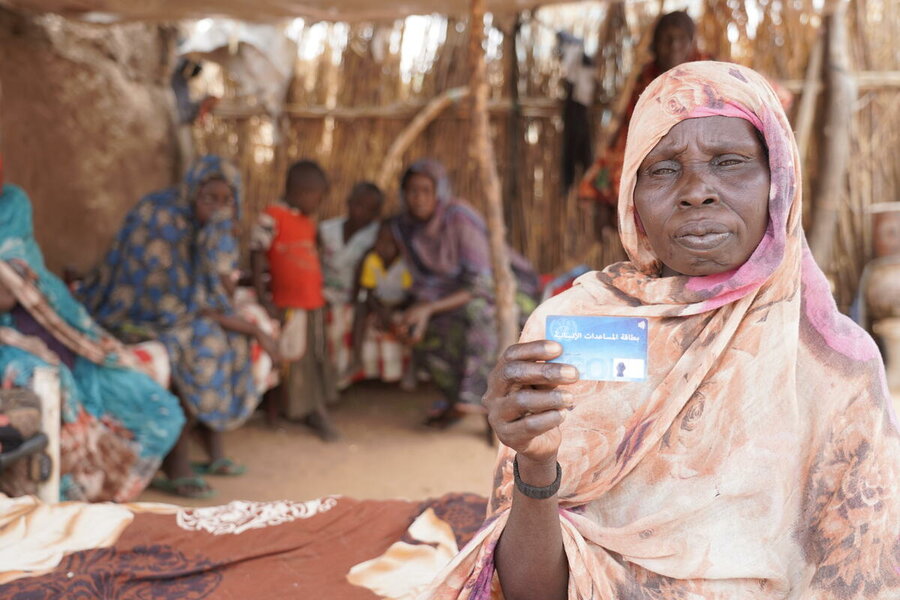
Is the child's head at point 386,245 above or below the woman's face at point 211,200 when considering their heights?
below

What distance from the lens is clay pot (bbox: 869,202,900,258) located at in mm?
6590

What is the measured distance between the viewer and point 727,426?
4.94 ft

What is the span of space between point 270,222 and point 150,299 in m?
1.17

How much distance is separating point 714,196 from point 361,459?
164 inches

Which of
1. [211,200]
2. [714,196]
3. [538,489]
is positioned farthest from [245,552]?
[211,200]

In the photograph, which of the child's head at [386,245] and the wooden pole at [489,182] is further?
the child's head at [386,245]

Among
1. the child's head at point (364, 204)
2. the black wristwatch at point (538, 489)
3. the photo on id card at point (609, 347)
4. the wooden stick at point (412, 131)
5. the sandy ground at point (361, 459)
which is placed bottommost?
the sandy ground at point (361, 459)

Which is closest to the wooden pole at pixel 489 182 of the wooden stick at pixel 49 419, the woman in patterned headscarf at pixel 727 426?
the wooden stick at pixel 49 419

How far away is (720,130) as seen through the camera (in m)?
1.50

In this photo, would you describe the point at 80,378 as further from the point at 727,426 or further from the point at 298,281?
the point at 727,426

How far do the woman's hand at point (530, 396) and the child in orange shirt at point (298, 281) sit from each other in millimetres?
4538

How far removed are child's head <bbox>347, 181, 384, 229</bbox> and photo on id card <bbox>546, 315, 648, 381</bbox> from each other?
5.67 m

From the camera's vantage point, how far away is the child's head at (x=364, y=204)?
6.79m

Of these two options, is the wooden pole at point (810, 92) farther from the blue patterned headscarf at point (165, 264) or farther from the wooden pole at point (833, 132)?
the blue patterned headscarf at point (165, 264)
